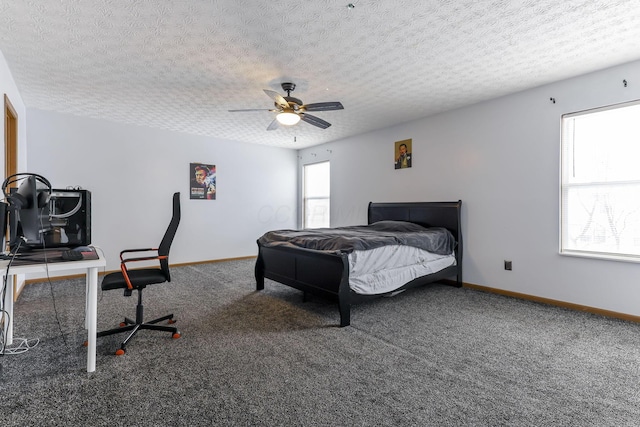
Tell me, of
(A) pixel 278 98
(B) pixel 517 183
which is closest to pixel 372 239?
(A) pixel 278 98

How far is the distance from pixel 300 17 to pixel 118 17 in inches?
51.3

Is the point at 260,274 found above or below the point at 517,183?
below

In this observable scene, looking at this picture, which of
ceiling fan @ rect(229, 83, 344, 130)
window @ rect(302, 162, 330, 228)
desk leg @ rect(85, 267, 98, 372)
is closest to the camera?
desk leg @ rect(85, 267, 98, 372)

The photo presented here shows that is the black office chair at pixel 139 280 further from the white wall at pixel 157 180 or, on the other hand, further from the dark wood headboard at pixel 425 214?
the dark wood headboard at pixel 425 214

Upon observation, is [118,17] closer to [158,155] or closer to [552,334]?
[158,155]

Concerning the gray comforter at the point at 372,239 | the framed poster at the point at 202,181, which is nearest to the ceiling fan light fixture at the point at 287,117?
the gray comforter at the point at 372,239

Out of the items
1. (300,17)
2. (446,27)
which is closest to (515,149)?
(446,27)

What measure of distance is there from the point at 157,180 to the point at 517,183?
542 centimetres

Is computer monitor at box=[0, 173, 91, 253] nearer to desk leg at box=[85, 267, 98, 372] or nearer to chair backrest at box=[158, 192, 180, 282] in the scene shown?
desk leg at box=[85, 267, 98, 372]

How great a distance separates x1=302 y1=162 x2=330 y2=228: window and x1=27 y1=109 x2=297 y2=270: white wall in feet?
1.55

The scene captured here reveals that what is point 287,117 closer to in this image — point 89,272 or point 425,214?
point 89,272

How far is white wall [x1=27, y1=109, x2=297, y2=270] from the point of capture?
4688 mm

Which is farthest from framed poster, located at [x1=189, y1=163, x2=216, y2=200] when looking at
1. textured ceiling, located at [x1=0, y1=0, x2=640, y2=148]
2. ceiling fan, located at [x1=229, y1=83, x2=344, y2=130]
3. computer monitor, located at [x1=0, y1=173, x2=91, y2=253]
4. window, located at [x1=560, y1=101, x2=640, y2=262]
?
window, located at [x1=560, y1=101, x2=640, y2=262]

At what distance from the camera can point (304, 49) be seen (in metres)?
2.75
